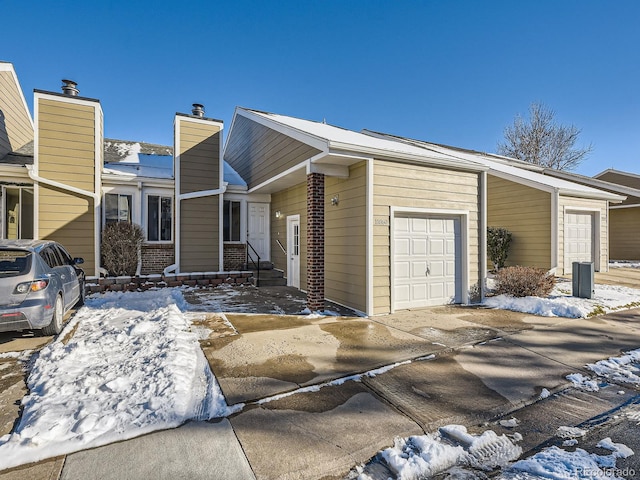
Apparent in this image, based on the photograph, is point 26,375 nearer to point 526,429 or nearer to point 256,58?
point 526,429

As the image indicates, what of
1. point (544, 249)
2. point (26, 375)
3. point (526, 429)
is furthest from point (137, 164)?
point (544, 249)

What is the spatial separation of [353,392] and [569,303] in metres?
6.62

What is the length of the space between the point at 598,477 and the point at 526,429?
656 mm

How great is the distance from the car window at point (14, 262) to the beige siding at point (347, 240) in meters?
5.66

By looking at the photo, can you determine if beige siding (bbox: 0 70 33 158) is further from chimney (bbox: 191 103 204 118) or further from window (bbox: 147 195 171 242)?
chimney (bbox: 191 103 204 118)

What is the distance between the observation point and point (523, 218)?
12477 mm

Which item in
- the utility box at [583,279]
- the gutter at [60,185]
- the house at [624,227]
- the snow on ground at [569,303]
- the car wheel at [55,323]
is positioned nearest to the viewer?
the car wheel at [55,323]

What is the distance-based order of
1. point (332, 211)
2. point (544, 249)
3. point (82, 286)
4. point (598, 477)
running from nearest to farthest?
point (598, 477)
point (82, 286)
point (332, 211)
point (544, 249)

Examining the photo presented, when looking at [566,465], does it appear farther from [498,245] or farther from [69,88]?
[69,88]

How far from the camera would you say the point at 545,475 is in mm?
2283

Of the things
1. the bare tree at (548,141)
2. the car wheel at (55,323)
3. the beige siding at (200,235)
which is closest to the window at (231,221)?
the beige siding at (200,235)

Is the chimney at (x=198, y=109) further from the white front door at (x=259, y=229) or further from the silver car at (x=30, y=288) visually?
the silver car at (x=30, y=288)

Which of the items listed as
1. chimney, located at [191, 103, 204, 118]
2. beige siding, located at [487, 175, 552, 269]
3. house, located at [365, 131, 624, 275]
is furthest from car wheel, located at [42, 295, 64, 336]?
beige siding, located at [487, 175, 552, 269]

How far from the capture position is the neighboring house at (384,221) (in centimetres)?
684
